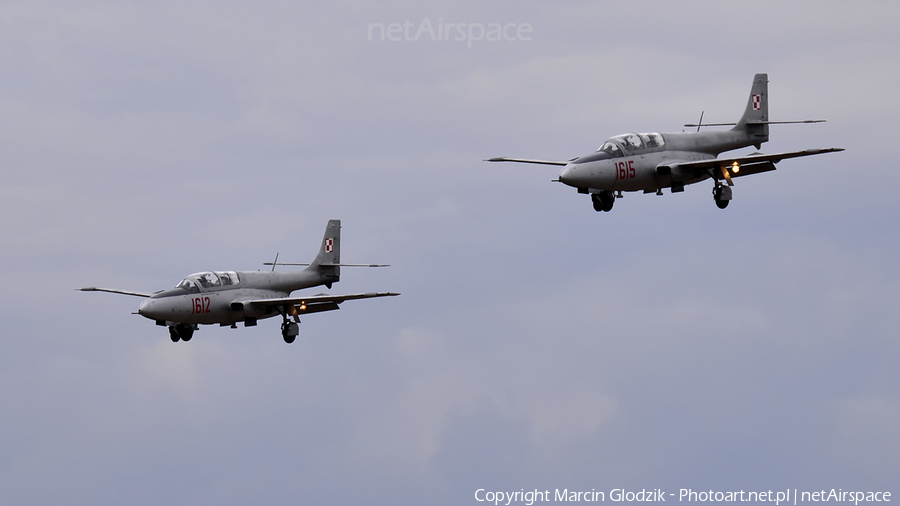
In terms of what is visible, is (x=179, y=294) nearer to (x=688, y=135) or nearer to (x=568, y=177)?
(x=568, y=177)

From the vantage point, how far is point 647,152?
2215 inches

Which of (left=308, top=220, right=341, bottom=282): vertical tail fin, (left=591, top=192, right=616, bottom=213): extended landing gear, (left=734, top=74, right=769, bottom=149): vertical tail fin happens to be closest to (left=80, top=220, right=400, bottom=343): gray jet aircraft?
(left=308, top=220, right=341, bottom=282): vertical tail fin

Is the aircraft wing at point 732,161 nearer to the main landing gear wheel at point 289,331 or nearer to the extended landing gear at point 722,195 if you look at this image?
the extended landing gear at point 722,195

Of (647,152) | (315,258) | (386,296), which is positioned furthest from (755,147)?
(315,258)

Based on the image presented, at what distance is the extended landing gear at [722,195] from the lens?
57.2m

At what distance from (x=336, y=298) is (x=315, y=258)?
24.3ft

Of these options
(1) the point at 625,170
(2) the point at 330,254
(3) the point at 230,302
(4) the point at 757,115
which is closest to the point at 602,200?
(1) the point at 625,170

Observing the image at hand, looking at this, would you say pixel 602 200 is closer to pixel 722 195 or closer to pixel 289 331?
pixel 722 195

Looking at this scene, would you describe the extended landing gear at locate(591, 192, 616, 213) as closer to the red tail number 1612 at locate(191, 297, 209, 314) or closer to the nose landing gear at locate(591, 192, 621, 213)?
the nose landing gear at locate(591, 192, 621, 213)

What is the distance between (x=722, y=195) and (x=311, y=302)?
18.4 m

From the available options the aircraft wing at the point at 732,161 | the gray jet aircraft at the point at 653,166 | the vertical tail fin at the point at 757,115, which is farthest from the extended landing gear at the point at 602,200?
the vertical tail fin at the point at 757,115

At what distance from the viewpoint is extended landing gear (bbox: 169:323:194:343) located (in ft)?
206

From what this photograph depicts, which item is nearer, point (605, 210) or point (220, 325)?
point (605, 210)

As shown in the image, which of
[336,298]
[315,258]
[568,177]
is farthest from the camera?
[315,258]
